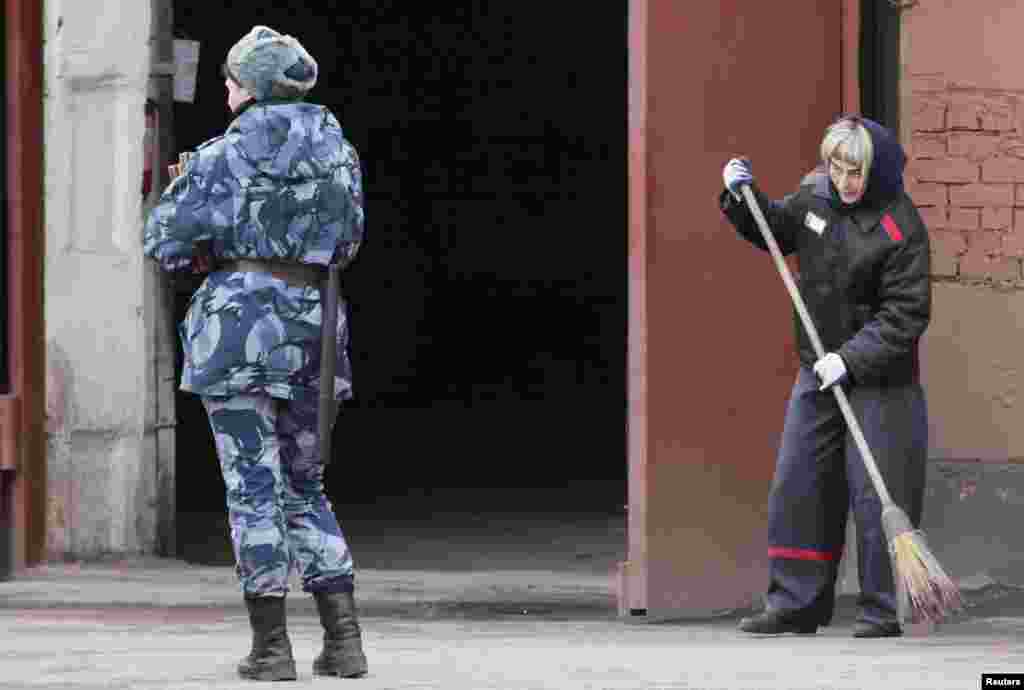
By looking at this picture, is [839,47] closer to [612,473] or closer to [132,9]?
[132,9]

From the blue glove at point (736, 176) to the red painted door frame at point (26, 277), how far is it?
10.8 ft

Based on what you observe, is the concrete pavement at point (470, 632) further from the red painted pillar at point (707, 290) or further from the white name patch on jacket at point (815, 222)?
the white name patch on jacket at point (815, 222)

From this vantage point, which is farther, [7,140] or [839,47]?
[7,140]

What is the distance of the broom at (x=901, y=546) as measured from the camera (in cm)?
938

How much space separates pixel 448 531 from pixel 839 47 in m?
4.04

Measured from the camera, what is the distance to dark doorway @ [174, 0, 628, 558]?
2077 centimetres

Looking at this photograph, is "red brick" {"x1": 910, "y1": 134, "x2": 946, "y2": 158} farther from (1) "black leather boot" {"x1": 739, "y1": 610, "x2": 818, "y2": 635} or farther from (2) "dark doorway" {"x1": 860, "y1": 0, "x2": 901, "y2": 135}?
(1) "black leather boot" {"x1": 739, "y1": 610, "x2": 818, "y2": 635}

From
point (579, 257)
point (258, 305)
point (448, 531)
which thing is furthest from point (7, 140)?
point (579, 257)

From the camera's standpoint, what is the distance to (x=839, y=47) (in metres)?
10.7

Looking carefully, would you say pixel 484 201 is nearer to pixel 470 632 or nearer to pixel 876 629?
pixel 470 632

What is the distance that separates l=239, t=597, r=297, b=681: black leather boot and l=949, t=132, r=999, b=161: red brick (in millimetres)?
4007

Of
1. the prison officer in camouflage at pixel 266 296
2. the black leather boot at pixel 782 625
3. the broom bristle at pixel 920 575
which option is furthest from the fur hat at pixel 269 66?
the black leather boot at pixel 782 625

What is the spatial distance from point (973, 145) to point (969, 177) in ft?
0.41

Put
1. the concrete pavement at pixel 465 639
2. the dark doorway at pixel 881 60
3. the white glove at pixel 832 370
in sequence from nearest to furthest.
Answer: the concrete pavement at pixel 465 639 < the white glove at pixel 832 370 < the dark doorway at pixel 881 60
